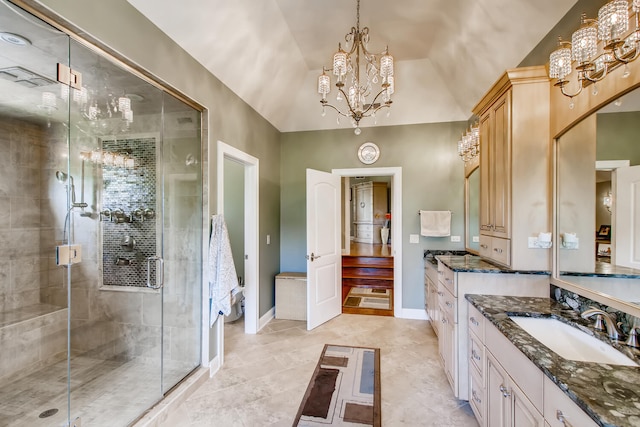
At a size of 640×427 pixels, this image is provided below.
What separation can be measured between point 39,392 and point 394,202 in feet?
13.6

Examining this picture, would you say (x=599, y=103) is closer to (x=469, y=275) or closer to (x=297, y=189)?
(x=469, y=275)

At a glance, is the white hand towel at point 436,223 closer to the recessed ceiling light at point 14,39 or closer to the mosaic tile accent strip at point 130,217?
the mosaic tile accent strip at point 130,217

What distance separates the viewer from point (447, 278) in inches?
101

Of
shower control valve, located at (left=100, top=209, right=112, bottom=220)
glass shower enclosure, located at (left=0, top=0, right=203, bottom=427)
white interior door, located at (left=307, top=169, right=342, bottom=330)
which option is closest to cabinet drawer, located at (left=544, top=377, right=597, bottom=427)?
glass shower enclosure, located at (left=0, top=0, right=203, bottom=427)

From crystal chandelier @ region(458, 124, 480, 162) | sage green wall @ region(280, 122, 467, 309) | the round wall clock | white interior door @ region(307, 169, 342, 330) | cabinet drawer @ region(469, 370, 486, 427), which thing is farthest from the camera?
→ the round wall clock

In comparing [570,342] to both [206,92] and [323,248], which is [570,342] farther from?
[206,92]

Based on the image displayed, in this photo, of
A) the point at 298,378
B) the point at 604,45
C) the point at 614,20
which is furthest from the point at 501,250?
the point at 298,378

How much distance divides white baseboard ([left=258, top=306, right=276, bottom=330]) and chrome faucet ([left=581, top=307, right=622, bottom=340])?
3.25 metres

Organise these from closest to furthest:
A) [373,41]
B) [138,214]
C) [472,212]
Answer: [138,214] → [373,41] → [472,212]

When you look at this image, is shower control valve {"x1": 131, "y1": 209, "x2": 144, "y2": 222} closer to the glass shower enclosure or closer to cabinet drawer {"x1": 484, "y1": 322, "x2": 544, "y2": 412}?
the glass shower enclosure

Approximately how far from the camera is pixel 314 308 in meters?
3.75

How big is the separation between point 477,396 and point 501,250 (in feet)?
3.65

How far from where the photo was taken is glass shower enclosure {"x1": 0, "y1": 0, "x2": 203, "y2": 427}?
1916mm

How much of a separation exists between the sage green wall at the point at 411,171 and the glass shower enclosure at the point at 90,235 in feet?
6.63
